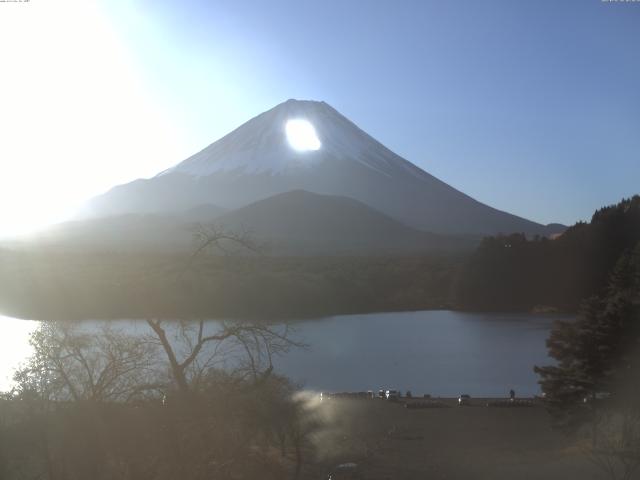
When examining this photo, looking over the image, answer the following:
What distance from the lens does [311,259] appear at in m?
40.7

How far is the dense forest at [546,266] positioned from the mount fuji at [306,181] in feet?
95.0

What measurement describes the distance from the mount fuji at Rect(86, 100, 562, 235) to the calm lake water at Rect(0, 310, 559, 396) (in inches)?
1505

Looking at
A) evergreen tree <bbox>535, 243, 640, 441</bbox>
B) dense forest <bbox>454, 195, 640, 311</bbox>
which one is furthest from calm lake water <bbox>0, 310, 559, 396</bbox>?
evergreen tree <bbox>535, 243, 640, 441</bbox>

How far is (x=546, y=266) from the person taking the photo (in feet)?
112

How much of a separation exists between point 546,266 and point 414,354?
15592 mm

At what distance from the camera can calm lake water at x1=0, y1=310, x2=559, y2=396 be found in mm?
16297

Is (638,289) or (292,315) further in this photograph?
→ (292,315)

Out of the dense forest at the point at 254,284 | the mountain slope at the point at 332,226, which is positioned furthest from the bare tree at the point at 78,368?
the mountain slope at the point at 332,226

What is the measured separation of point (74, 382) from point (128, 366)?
1.21ft

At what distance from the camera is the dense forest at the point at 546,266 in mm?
30734

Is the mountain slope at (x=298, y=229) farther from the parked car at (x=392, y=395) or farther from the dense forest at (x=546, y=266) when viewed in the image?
the parked car at (x=392, y=395)

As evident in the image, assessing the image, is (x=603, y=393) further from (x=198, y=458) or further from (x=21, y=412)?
(x=21, y=412)

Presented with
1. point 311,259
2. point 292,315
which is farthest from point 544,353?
point 311,259

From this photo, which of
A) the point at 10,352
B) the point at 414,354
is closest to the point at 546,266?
the point at 414,354
